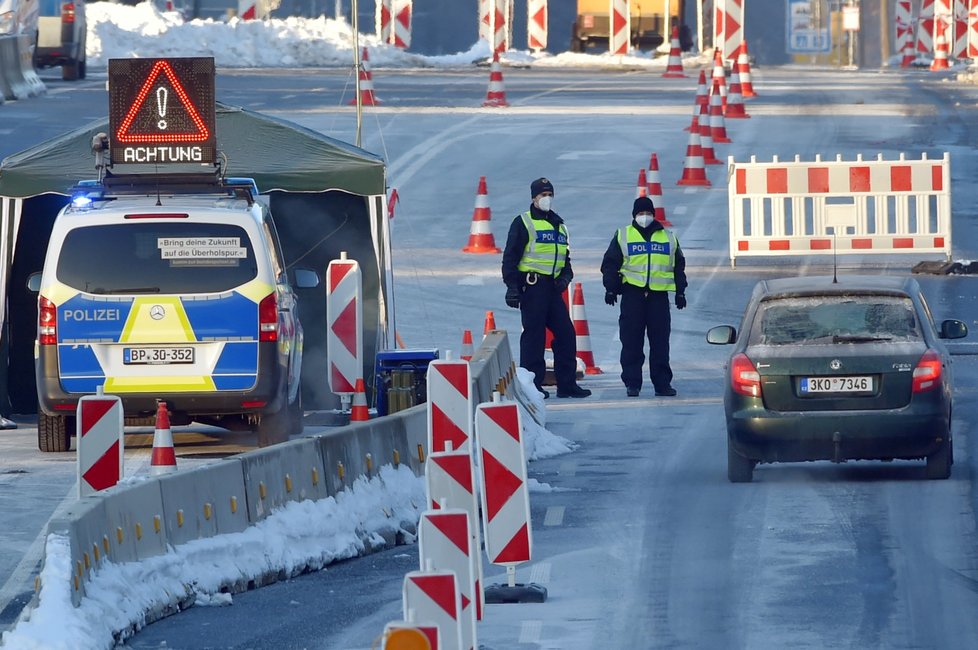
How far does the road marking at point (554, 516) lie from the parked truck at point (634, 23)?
41630 millimetres

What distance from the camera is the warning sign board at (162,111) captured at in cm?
1711

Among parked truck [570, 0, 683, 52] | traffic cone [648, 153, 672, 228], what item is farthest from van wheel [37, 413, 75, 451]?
parked truck [570, 0, 683, 52]

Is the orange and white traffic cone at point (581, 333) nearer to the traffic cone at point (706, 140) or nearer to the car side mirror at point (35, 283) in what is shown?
the car side mirror at point (35, 283)

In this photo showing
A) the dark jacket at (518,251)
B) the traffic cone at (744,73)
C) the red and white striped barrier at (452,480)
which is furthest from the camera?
the traffic cone at (744,73)

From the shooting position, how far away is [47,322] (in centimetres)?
1538

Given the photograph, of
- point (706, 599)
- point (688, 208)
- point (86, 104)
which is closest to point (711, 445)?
point (706, 599)

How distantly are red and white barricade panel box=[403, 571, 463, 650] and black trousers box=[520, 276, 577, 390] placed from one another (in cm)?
1087

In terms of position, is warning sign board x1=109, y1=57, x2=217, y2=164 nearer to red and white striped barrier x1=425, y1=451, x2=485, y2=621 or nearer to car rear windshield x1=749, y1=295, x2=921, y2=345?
car rear windshield x1=749, y1=295, x2=921, y2=345

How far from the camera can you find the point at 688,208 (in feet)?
97.2

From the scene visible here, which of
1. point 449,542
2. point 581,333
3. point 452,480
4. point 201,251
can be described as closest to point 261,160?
point 201,251

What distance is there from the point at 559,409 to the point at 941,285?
7456mm

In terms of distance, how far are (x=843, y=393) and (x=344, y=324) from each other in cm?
506

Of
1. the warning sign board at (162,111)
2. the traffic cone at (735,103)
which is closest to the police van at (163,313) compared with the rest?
the warning sign board at (162,111)

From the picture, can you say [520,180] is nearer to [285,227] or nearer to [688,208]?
[688,208]
